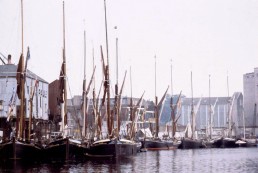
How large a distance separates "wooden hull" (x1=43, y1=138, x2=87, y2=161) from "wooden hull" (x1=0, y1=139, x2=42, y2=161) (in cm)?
173

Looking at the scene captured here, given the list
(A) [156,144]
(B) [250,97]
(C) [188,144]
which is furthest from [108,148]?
(B) [250,97]

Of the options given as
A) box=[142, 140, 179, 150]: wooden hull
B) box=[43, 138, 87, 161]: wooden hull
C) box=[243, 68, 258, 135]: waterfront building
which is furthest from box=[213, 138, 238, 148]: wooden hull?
box=[43, 138, 87, 161]: wooden hull

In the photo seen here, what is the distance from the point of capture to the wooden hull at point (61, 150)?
2093 inches

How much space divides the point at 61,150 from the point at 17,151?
5006 millimetres

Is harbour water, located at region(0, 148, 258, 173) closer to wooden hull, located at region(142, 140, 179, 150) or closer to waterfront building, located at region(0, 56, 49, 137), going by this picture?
waterfront building, located at region(0, 56, 49, 137)

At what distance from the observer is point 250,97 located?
165500 millimetres

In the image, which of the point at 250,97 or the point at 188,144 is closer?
the point at 188,144

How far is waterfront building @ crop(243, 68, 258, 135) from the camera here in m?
162

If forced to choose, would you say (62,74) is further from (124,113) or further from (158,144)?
(124,113)

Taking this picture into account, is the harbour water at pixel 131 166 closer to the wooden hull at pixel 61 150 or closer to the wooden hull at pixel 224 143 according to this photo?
the wooden hull at pixel 61 150

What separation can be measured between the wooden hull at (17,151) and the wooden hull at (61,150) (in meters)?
1.73

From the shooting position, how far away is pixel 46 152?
2147 inches

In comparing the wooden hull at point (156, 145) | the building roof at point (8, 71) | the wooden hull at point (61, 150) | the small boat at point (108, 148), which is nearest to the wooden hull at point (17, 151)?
the wooden hull at point (61, 150)

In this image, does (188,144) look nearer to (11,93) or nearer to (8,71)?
(11,93)
